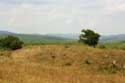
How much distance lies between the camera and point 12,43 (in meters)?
46.8

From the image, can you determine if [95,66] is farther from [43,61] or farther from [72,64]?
[43,61]

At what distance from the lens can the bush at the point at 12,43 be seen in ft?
153

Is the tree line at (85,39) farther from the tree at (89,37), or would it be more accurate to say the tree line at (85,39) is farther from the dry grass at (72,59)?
the dry grass at (72,59)

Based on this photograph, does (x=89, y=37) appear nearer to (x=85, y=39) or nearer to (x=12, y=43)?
(x=85, y=39)

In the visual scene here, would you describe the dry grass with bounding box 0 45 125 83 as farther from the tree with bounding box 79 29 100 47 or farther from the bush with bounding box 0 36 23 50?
the tree with bounding box 79 29 100 47

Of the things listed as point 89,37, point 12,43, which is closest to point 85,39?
point 89,37

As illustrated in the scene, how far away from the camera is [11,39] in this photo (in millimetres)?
48406

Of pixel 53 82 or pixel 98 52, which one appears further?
pixel 98 52

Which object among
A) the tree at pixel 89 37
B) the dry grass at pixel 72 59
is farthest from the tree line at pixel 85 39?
the dry grass at pixel 72 59

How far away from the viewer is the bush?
46519mm

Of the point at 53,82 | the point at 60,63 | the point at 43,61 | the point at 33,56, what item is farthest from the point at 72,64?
the point at 53,82

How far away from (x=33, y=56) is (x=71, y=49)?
177 inches

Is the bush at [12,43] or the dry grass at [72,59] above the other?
Answer: the bush at [12,43]

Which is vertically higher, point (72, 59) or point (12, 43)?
point (12, 43)
